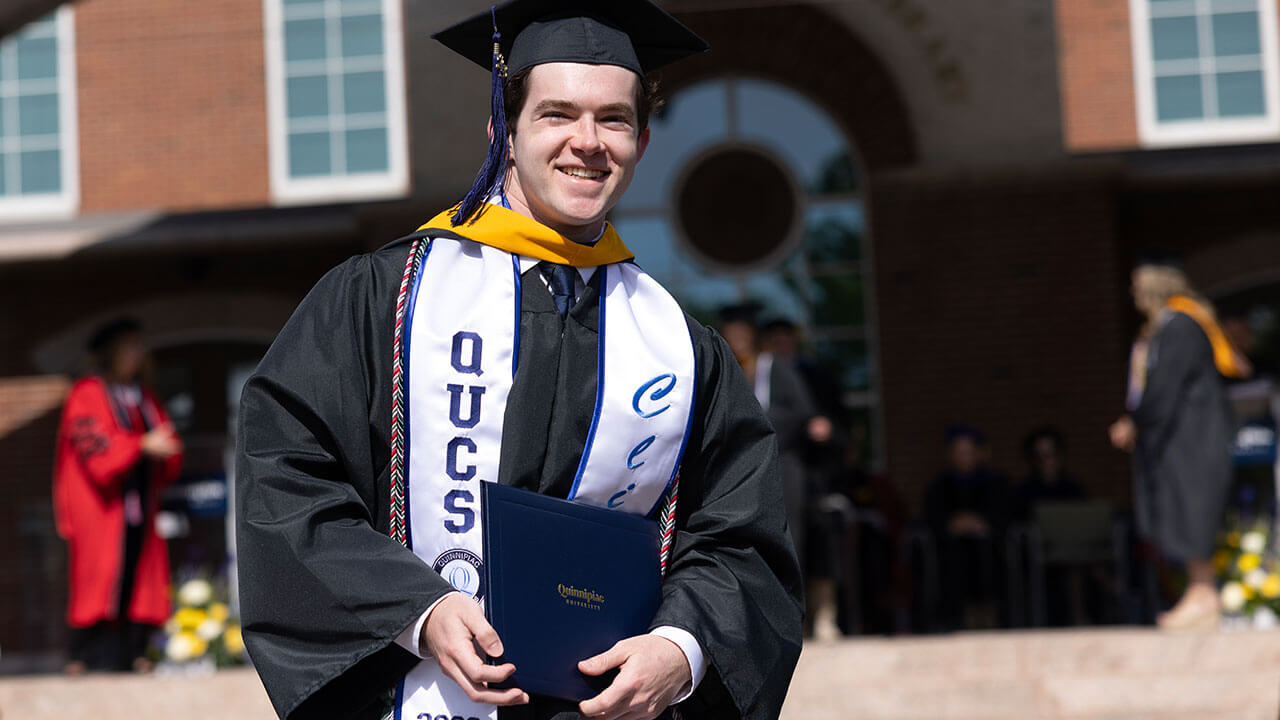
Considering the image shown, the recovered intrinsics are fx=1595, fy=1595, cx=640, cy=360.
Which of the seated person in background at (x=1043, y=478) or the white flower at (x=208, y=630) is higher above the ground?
the seated person in background at (x=1043, y=478)

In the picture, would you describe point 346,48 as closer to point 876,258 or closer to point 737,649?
point 876,258

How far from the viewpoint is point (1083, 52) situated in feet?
39.1

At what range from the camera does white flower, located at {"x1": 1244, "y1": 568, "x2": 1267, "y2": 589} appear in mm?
7852

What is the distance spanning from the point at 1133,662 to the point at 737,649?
527 cm

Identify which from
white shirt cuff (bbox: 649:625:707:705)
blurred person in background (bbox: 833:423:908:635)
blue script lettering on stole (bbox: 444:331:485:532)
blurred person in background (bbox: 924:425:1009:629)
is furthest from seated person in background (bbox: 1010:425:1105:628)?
blue script lettering on stole (bbox: 444:331:485:532)

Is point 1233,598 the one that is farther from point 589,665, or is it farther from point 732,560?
point 589,665

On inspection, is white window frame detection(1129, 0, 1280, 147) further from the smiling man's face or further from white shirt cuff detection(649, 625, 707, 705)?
white shirt cuff detection(649, 625, 707, 705)

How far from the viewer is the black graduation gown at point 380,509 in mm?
2199

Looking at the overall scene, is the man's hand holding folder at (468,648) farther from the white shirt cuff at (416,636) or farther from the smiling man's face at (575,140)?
the smiling man's face at (575,140)

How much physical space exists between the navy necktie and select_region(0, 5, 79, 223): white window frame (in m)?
11.0

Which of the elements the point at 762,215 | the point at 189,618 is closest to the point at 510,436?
the point at 189,618

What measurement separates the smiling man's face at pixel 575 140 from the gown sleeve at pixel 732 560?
337mm

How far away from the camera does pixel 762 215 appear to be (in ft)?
38.1

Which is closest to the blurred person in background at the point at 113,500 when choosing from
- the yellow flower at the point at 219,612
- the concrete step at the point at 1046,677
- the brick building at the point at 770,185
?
the yellow flower at the point at 219,612
